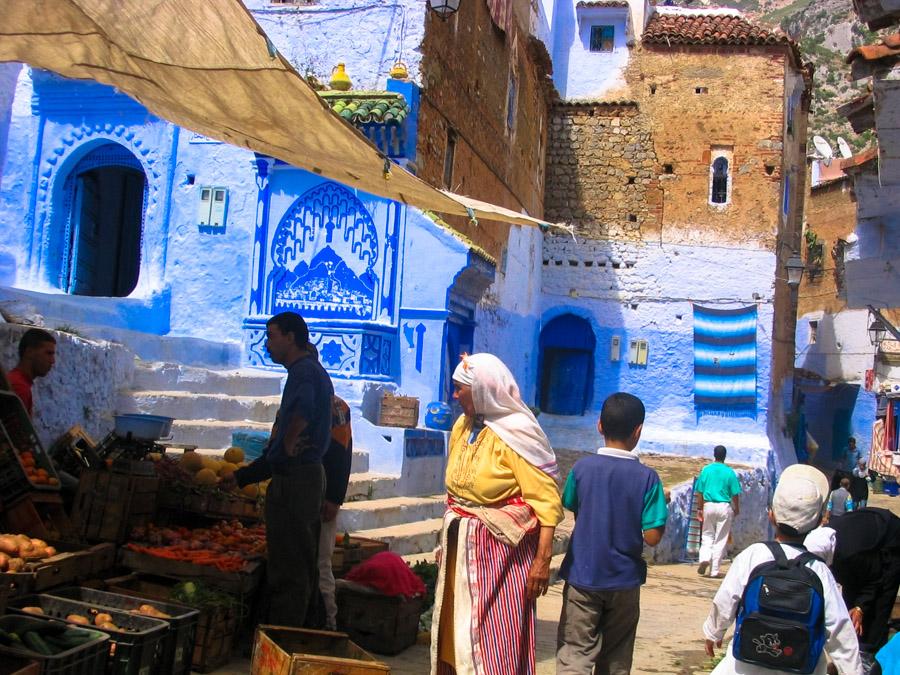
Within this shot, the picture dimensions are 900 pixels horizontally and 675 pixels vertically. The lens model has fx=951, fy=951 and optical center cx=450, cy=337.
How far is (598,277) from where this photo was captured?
20.6 meters

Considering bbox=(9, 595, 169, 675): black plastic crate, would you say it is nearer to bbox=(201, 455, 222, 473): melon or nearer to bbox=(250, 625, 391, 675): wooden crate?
bbox=(250, 625, 391, 675): wooden crate

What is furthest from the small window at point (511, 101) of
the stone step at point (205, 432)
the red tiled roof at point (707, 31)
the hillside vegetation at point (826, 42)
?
the hillside vegetation at point (826, 42)

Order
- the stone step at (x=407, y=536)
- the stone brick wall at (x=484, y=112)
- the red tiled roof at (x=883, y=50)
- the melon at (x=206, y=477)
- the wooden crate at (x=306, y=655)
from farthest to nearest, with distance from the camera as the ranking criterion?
1. the stone brick wall at (x=484, y=112)
2. the stone step at (x=407, y=536)
3. the melon at (x=206, y=477)
4. the red tiled roof at (x=883, y=50)
5. the wooden crate at (x=306, y=655)

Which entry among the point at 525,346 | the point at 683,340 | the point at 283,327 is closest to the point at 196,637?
the point at 283,327

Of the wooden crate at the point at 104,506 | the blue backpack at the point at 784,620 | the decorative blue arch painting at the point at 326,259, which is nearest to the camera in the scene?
the blue backpack at the point at 784,620

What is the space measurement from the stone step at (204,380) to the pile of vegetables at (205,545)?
3731 mm

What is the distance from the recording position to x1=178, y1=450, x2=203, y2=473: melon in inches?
271

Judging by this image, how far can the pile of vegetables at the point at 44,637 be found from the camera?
348 cm

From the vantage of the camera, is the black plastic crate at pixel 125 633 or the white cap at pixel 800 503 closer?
the white cap at pixel 800 503

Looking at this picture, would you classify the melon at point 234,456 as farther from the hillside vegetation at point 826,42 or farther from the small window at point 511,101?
the hillside vegetation at point 826,42

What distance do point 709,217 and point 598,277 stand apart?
263cm

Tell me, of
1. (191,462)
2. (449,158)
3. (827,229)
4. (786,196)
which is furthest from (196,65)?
(827,229)

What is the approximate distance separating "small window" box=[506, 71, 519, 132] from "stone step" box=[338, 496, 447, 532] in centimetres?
898

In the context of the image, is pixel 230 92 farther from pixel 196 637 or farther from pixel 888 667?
pixel 888 667
